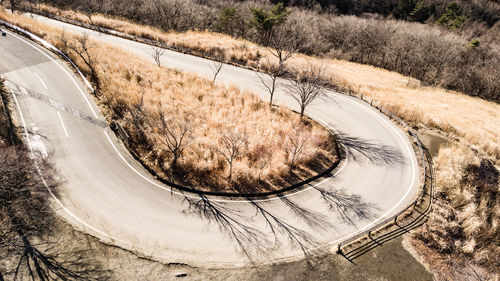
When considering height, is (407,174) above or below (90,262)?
above

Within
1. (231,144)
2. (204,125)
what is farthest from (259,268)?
(204,125)

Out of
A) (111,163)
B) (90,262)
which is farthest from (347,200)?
(111,163)

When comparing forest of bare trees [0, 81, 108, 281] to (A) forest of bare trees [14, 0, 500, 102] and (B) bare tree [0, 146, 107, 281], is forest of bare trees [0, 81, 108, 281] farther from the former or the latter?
(A) forest of bare trees [14, 0, 500, 102]

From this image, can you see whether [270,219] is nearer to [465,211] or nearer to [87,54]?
[465,211]

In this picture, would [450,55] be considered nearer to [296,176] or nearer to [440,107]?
[440,107]

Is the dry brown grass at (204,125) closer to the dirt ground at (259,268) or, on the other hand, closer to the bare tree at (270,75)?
the bare tree at (270,75)

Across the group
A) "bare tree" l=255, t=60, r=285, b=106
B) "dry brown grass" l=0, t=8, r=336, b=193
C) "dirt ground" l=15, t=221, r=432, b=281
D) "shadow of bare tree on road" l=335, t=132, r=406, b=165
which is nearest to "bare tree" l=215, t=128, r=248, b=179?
"dry brown grass" l=0, t=8, r=336, b=193
